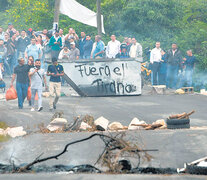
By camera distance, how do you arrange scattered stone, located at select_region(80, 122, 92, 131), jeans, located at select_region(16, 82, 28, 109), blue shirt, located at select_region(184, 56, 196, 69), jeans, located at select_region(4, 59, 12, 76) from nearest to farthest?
scattered stone, located at select_region(80, 122, 92, 131), jeans, located at select_region(16, 82, 28, 109), blue shirt, located at select_region(184, 56, 196, 69), jeans, located at select_region(4, 59, 12, 76)

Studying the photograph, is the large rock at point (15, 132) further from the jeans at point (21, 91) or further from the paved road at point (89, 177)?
the jeans at point (21, 91)

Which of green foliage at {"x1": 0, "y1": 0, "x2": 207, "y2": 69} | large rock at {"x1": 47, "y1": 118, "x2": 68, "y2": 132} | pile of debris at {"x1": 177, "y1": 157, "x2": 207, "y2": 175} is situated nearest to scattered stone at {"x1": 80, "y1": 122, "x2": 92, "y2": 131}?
large rock at {"x1": 47, "y1": 118, "x2": 68, "y2": 132}

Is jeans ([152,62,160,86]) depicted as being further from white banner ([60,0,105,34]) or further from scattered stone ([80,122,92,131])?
scattered stone ([80,122,92,131])

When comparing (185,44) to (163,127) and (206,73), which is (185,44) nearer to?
(206,73)

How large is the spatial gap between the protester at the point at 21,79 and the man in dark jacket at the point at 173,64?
8.01m

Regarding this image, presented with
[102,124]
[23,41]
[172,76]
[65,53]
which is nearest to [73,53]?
[65,53]

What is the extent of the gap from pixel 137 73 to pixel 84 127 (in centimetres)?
732

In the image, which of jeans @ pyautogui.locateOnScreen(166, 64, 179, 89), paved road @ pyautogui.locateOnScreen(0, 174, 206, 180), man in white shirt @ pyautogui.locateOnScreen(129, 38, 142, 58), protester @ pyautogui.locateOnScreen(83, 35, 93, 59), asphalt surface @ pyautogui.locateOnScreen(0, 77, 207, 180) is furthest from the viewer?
protester @ pyautogui.locateOnScreen(83, 35, 93, 59)

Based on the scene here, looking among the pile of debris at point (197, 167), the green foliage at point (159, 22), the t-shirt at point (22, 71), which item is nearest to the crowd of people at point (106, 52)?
the green foliage at point (159, 22)

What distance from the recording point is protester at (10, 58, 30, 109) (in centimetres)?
1645

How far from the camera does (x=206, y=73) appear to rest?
26141 mm

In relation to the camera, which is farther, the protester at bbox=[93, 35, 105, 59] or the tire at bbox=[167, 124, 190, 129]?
the protester at bbox=[93, 35, 105, 59]

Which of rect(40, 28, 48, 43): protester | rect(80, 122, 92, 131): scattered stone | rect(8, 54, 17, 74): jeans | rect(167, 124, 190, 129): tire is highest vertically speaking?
rect(40, 28, 48, 43): protester

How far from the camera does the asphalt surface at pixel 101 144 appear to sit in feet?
32.2
